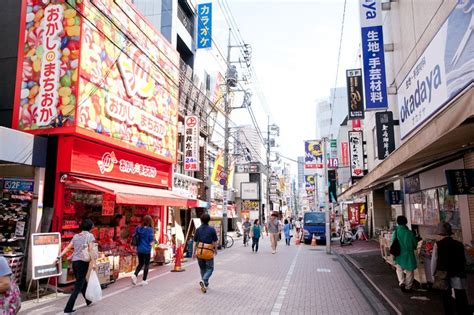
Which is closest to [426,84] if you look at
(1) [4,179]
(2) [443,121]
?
(2) [443,121]

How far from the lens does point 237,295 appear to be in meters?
8.65

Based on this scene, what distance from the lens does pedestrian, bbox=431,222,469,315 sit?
5.95 metres

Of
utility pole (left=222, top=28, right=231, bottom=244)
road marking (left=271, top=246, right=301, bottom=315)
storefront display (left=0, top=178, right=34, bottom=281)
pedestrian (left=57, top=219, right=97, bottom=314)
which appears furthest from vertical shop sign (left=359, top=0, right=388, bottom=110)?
storefront display (left=0, top=178, right=34, bottom=281)

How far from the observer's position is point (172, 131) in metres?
16.9

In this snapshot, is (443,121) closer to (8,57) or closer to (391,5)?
(8,57)

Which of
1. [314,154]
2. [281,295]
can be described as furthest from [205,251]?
[314,154]

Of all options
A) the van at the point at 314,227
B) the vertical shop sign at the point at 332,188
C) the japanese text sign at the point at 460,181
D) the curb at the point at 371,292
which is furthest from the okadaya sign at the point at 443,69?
the van at the point at 314,227

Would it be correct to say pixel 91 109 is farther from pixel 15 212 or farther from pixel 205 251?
pixel 205 251

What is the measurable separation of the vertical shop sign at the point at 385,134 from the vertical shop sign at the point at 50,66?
11944 mm

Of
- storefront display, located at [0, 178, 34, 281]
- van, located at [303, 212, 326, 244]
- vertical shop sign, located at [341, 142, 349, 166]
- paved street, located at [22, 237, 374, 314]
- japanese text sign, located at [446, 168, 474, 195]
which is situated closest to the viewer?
paved street, located at [22, 237, 374, 314]

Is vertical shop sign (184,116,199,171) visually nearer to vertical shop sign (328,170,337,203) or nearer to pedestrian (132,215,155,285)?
vertical shop sign (328,170,337,203)

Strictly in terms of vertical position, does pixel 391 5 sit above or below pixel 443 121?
above

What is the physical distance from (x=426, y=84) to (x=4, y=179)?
10808mm

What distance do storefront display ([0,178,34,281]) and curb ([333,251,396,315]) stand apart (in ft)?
27.6
